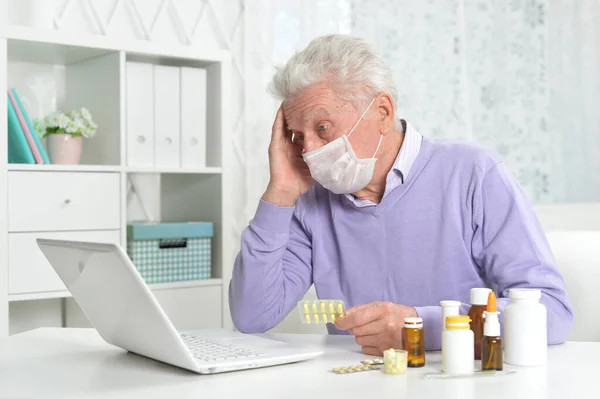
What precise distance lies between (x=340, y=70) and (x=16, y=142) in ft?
3.77

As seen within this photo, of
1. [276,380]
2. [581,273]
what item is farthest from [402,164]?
[276,380]

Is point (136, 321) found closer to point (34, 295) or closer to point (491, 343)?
point (491, 343)

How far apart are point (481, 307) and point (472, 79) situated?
6.80ft

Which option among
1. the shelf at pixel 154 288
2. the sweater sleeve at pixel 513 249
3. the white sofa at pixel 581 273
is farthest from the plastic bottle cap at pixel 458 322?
the shelf at pixel 154 288

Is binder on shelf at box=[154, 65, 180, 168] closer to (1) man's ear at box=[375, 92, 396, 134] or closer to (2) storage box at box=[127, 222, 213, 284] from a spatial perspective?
(2) storage box at box=[127, 222, 213, 284]

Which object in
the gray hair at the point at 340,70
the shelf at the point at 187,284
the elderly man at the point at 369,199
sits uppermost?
the gray hair at the point at 340,70

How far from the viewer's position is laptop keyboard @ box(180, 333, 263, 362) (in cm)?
114

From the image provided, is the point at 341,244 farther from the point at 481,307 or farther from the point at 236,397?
the point at 236,397

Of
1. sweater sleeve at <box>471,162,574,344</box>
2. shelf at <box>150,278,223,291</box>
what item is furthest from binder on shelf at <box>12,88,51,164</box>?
sweater sleeve at <box>471,162,574,344</box>

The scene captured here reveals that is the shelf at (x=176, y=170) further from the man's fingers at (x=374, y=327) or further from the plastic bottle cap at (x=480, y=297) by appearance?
the plastic bottle cap at (x=480, y=297)

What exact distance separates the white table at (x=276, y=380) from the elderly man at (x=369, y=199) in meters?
0.36

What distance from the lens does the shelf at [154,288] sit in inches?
89.2

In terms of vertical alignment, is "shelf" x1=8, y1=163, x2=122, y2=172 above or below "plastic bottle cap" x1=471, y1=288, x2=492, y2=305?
above

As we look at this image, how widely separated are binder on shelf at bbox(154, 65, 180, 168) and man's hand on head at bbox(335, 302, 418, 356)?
1469 millimetres
